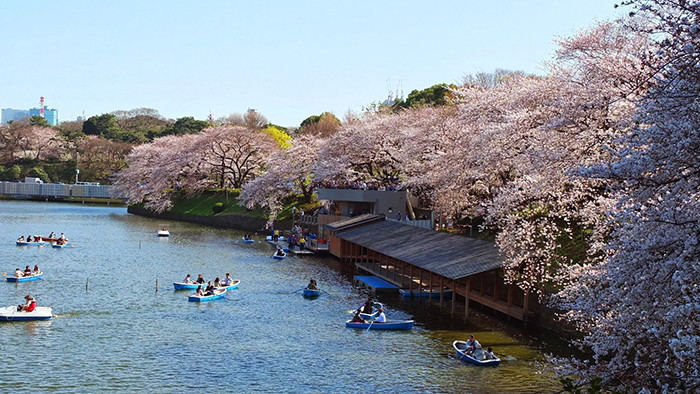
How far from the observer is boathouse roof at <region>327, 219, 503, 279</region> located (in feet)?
105

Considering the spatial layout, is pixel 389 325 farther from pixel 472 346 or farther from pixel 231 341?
pixel 231 341

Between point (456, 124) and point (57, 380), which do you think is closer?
point (57, 380)

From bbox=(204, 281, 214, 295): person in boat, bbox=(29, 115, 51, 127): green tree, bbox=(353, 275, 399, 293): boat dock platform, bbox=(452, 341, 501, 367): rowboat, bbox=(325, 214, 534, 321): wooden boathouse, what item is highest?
bbox=(29, 115, 51, 127): green tree

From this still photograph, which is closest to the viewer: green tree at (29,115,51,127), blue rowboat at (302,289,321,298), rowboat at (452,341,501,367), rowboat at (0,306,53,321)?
rowboat at (452,341,501,367)

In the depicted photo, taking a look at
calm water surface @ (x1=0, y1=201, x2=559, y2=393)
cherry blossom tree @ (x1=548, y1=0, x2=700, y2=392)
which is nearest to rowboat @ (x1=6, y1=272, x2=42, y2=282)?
calm water surface @ (x1=0, y1=201, x2=559, y2=393)

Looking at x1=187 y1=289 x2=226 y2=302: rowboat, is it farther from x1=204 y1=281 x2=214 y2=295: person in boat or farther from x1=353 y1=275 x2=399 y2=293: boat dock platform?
x1=353 y1=275 x2=399 y2=293: boat dock platform

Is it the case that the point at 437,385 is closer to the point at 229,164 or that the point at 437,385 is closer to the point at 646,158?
the point at 646,158

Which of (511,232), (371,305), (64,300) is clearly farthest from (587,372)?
(64,300)

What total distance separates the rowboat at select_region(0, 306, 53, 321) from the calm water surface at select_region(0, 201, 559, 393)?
56 centimetres

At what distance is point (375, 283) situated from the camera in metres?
41.9

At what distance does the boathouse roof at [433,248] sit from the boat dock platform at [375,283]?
211 centimetres

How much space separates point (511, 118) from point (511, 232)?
787 centimetres

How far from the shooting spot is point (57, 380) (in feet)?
73.5

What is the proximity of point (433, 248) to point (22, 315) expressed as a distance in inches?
838
